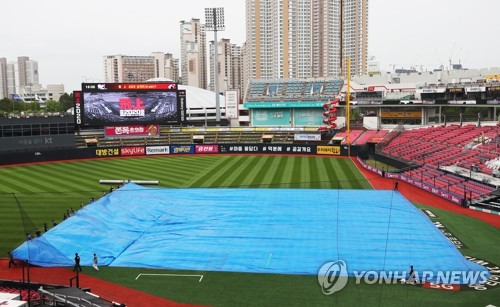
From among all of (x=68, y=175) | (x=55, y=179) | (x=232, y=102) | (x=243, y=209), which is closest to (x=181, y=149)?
(x=232, y=102)

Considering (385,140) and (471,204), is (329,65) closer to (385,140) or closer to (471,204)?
(385,140)

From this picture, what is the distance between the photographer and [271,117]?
3233 inches

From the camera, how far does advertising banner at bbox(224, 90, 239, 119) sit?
7762 cm

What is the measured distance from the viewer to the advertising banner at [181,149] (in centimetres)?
6147

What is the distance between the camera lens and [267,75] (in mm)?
140500

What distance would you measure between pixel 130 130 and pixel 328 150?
26571mm

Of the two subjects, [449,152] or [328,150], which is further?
[328,150]

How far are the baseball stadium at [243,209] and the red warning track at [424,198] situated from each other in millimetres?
213

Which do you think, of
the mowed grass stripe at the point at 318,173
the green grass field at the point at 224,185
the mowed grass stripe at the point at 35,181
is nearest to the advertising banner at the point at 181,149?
the green grass field at the point at 224,185

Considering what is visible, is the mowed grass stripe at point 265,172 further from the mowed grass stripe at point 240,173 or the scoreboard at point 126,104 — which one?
the scoreboard at point 126,104

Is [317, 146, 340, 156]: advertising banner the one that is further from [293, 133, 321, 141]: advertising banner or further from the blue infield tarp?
the blue infield tarp

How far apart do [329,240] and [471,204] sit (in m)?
13.4

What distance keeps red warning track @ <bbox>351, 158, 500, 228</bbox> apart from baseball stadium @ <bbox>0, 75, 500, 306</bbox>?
213mm

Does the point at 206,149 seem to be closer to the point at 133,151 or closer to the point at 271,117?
the point at 133,151
